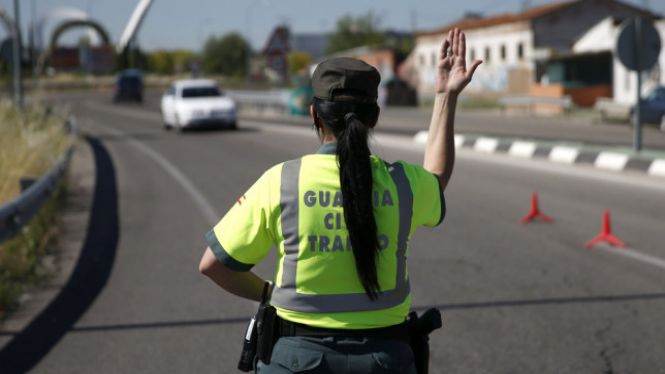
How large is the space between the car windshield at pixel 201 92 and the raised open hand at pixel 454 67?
31672mm

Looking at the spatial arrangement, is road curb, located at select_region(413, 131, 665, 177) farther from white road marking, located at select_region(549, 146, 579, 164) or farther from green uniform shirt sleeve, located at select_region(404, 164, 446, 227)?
green uniform shirt sleeve, located at select_region(404, 164, 446, 227)

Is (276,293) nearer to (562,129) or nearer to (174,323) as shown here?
(174,323)

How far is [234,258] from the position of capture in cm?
279

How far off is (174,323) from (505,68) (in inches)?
2548

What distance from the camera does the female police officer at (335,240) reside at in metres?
2.71

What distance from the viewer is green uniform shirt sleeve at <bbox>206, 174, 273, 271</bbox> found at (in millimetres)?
2748

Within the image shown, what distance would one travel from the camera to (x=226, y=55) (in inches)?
6137

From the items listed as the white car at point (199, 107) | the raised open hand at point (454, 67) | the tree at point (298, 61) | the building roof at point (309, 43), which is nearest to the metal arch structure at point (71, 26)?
the tree at point (298, 61)

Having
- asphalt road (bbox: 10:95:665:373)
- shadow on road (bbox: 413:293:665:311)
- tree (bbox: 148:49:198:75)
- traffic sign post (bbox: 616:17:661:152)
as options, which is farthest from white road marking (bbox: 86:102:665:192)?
tree (bbox: 148:49:198:75)

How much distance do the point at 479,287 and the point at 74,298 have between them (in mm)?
3329

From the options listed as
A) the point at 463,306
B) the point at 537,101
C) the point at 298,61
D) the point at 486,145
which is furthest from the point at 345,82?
the point at 298,61

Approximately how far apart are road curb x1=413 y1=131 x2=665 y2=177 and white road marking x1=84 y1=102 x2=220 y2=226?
22.9ft

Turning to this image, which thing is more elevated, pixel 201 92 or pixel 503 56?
pixel 503 56

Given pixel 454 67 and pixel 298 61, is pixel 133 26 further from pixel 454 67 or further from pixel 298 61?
pixel 454 67
